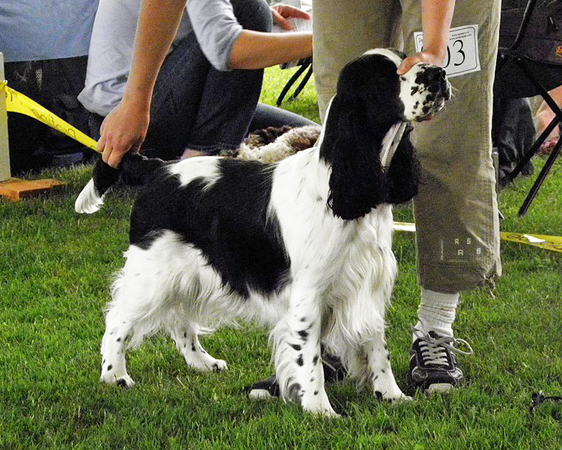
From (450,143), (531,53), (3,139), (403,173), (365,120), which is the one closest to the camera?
(365,120)

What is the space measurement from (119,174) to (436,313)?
1.15m

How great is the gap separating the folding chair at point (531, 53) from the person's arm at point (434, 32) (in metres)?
2.49

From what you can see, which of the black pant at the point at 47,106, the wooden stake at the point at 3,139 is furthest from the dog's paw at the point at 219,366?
the black pant at the point at 47,106

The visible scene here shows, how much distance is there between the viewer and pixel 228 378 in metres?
3.19

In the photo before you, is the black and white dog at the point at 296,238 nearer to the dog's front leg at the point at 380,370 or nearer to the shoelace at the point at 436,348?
the dog's front leg at the point at 380,370

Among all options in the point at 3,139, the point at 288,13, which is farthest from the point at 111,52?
the point at 288,13

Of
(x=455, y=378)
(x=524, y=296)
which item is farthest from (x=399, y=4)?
(x=524, y=296)

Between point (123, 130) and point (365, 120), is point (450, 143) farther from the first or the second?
point (123, 130)

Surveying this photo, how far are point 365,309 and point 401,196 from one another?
0.35 m

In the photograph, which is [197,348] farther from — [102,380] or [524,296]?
[524,296]

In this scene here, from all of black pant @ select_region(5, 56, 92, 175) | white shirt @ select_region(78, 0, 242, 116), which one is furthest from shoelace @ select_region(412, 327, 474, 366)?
black pant @ select_region(5, 56, 92, 175)

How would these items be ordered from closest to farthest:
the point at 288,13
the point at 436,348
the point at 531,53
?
the point at 436,348 → the point at 531,53 → the point at 288,13

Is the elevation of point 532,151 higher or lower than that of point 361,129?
lower

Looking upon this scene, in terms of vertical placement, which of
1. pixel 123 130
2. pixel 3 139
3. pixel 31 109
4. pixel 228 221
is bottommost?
pixel 3 139
